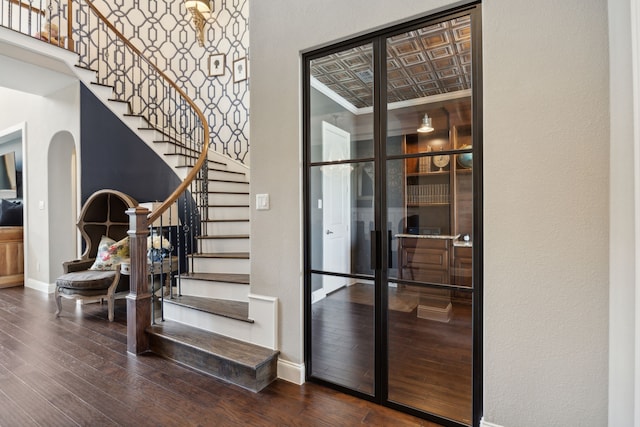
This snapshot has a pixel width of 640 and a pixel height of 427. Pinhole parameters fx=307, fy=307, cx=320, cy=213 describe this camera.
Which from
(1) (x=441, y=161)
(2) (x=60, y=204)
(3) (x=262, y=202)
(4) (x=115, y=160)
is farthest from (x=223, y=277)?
(2) (x=60, y=204)

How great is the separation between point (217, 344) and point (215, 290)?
2.03 ft

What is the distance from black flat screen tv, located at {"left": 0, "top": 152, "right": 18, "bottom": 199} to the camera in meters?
5.72

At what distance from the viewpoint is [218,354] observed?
218 cm

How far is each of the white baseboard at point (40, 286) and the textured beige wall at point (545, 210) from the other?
5695 mm

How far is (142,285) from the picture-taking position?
2654 millimetres

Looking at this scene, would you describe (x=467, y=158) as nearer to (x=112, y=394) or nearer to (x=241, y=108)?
(x=112, y=394)

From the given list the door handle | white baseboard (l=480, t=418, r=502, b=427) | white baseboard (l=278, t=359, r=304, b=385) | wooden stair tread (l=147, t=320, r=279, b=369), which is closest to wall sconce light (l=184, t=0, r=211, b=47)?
wooden stair tread (l=147, t=320, r=279, b=369)

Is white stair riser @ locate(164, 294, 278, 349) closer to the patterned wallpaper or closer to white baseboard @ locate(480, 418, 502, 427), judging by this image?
white baseboard @ locate(480, 418, 502, 427)

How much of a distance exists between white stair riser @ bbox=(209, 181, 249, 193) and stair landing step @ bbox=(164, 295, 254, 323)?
168 cm

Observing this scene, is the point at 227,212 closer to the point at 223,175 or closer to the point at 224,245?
the point at 224,245

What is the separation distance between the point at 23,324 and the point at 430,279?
412cm

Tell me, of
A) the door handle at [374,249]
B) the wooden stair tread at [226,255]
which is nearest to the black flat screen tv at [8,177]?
the wooden stair tread at [226,255]

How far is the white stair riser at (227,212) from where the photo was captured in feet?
12.5

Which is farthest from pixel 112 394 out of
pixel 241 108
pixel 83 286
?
pixel 241 108
